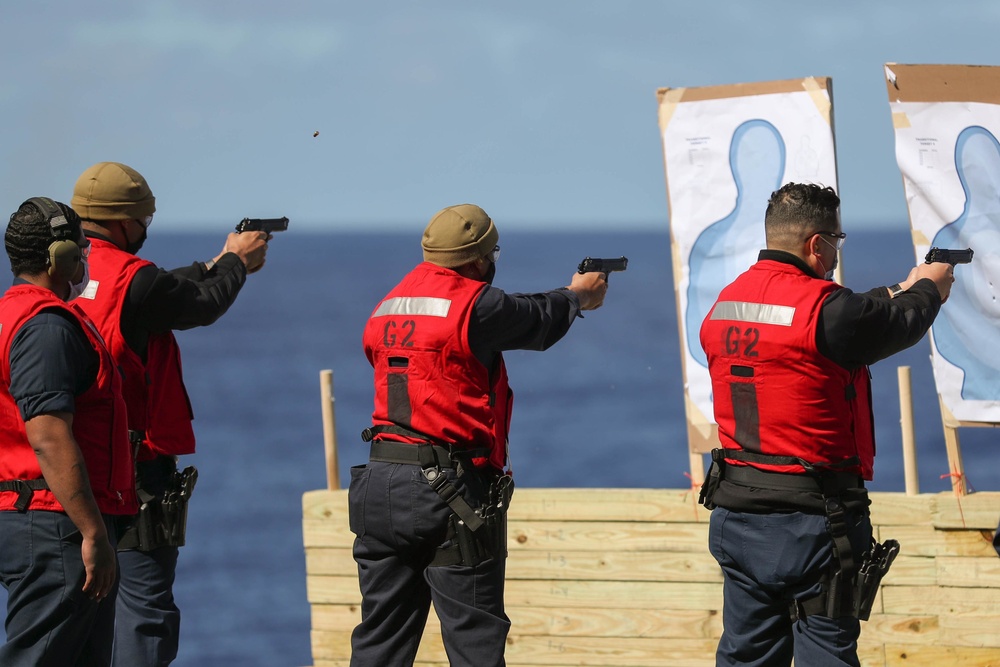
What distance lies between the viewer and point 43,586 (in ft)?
13.7

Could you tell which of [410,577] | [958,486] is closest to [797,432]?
[410,577]

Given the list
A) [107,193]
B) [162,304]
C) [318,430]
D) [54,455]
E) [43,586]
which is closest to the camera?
[54,455]

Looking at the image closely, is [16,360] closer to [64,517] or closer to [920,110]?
[64,517]

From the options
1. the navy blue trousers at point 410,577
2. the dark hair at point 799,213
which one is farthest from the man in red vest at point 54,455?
the dark hair at point 799,213

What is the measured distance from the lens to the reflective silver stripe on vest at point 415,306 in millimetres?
4812

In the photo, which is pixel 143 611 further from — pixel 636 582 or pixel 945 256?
pixel 945 256

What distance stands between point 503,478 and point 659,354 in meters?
67.6

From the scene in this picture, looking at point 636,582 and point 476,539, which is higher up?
point 476,539

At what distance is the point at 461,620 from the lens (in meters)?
4.80

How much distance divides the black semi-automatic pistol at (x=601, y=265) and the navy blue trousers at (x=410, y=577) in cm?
96

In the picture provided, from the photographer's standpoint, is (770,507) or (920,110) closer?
(770,507)

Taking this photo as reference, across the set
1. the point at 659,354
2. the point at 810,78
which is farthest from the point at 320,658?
the point at 659,354

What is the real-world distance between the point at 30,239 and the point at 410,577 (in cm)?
170

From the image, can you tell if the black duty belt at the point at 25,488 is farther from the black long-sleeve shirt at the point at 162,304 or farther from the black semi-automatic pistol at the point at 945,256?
the black semi-automatic pistol at the point at 945,256
